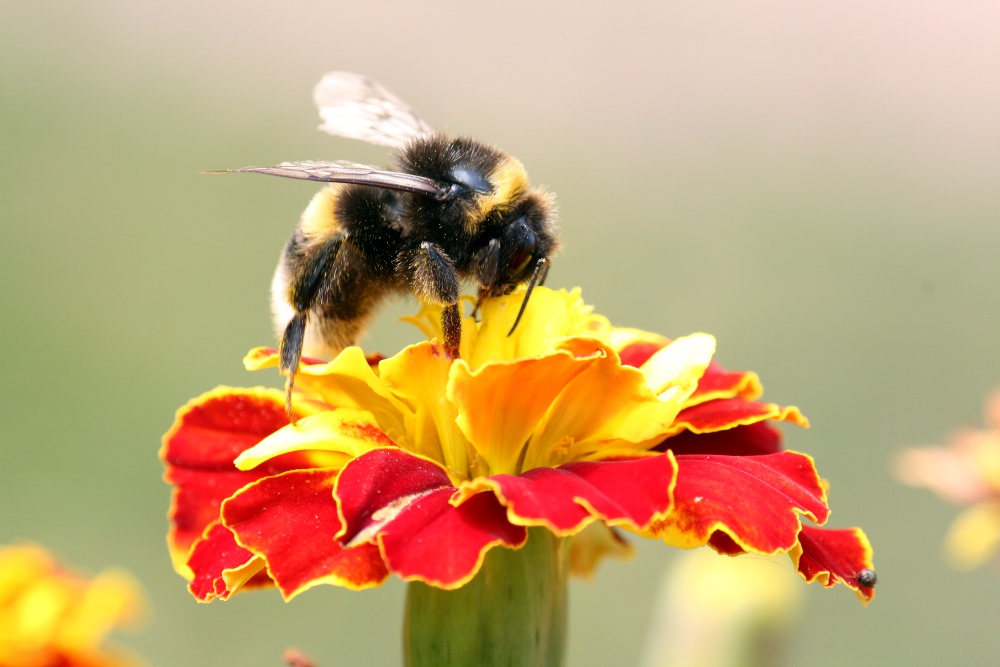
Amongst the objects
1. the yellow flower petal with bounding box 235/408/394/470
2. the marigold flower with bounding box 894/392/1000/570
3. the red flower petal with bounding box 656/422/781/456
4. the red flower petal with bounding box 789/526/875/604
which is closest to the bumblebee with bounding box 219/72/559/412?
the yellow flower petal with bounding box 235/408/394/470

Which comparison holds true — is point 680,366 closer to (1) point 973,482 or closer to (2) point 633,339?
(2) point 633,339

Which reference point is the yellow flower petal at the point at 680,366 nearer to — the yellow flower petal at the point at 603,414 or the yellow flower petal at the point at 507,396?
the yellow flower petal at the point at 603,414

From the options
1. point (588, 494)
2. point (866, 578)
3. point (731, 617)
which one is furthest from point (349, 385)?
point (731, 617)

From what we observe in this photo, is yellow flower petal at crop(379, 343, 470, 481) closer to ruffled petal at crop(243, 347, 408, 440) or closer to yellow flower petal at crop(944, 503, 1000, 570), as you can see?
ruffled petal at crop(243, 347, 408, 440)

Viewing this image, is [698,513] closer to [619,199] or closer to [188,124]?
[619,199]

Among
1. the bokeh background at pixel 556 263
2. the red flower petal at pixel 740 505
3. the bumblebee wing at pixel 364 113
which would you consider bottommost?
the bokeh background at pixel 556 263

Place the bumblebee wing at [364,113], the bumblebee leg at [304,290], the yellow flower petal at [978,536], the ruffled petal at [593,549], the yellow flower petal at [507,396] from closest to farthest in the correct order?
the yellow flower petal at [507,396]
the bumblebee leg at [304,290]
the ruffled petal at [593,549]
the bumblebee wing at [364,113]
the yellow flower petal at [978,536]

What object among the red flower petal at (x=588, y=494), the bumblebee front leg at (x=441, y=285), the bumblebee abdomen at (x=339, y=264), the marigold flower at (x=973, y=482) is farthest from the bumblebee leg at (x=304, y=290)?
the marigold flower at (x=973, y=482)
